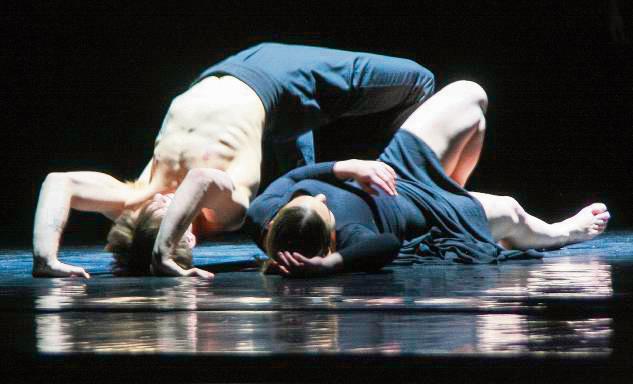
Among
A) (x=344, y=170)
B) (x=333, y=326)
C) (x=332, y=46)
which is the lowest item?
(x=333, y=326)

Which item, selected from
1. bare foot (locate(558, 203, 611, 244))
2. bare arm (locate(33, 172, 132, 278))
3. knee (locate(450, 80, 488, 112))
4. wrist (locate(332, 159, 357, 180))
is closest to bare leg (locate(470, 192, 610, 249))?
bare foot (locate(558, 203, 611, 244))

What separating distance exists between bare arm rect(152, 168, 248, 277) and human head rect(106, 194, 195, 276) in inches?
2.7

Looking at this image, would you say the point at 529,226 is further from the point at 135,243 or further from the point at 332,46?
the point at 332,46

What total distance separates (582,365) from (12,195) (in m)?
4.03

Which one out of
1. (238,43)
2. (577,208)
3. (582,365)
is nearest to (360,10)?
(238,43)

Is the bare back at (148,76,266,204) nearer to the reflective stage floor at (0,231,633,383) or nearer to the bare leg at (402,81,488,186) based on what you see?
the reflective stage floor at (0,231,633,383)

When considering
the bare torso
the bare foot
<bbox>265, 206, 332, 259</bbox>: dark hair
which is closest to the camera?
<bbox>265, 206, 332, 259</bbox>: dark hair

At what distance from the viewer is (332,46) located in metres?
4.38

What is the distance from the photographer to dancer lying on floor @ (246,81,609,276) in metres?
2.38

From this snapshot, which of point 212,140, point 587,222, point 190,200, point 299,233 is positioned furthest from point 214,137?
point 587,222

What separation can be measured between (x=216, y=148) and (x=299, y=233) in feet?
1.51

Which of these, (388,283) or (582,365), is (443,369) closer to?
(582,365)

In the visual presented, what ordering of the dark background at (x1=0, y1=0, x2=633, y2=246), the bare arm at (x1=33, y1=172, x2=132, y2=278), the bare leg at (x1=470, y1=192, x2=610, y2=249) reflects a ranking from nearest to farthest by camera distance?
the bare arm at (x1=33, y1=172, x2=132, y2=278) < the bare leg at (x1=470, y1=192, x2=610, y2=249) < the dark background at (x1=0, y1=0, x2=633, y2=246)

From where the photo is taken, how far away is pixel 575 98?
4660 millimetres
